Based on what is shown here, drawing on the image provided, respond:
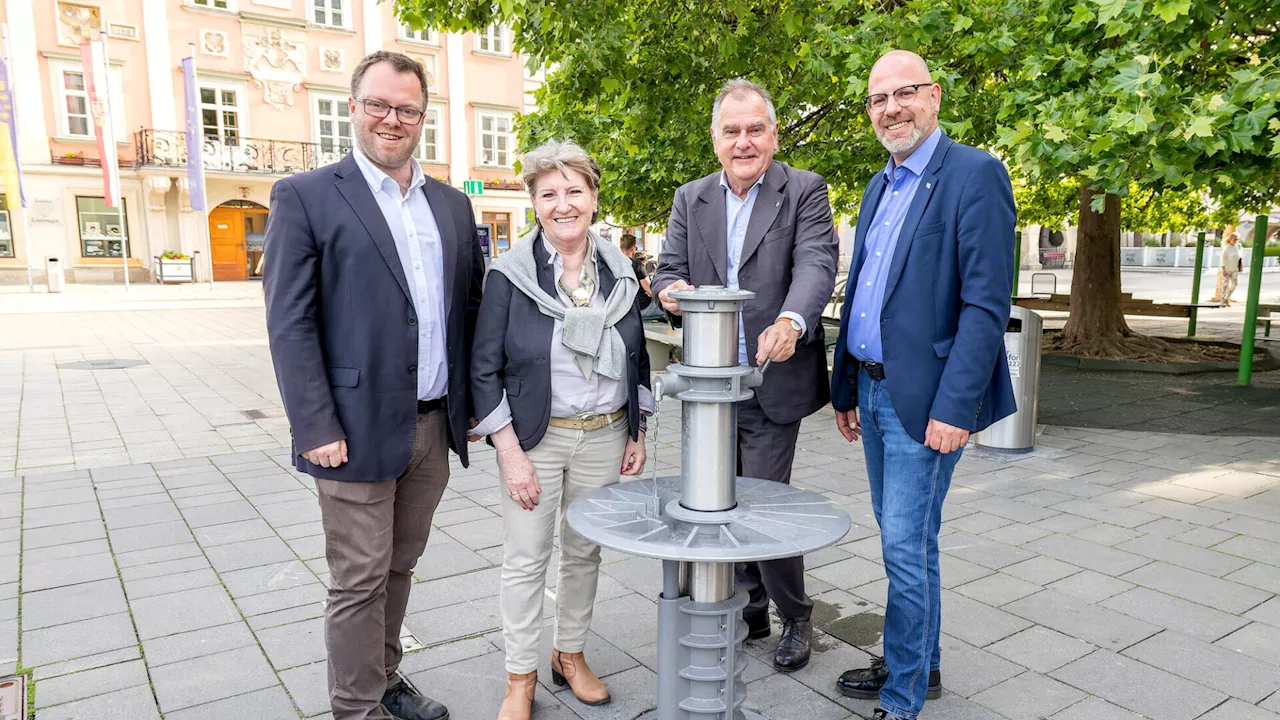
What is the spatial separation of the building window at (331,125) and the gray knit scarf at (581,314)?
29.9m

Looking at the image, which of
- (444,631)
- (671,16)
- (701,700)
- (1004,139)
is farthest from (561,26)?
(701,700)

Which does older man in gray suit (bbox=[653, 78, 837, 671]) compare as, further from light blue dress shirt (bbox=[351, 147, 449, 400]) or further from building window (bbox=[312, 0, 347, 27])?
building window (bbox=[312, 0, 347, 27])

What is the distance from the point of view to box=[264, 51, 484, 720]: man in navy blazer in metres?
2.41

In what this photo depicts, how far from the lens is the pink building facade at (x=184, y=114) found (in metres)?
26.2

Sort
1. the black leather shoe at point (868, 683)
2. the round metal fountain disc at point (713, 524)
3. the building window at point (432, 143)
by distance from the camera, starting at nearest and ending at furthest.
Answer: the round metal fountain disc at point (713, 524), the black leather shoe at point (868, 683), the building window at point (432, 143)

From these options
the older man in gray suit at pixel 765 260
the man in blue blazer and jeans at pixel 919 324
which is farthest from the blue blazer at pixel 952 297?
the older man in gray suit at pixel 765 260

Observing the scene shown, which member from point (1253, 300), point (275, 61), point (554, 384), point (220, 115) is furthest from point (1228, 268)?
point (220, 115)

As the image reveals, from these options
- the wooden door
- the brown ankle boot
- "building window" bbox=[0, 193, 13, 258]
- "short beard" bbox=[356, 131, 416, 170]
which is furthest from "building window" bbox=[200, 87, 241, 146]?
the brown ankle boot

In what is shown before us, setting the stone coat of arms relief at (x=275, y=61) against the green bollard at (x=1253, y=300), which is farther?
the stone coat of arms relief at (x=275, y=61)

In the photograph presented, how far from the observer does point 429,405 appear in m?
2.69

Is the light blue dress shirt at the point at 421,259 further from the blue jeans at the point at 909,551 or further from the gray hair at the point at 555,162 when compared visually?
the blue jeans at the point at 909,551

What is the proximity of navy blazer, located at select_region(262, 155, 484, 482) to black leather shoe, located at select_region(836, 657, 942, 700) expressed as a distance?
1.68 metres

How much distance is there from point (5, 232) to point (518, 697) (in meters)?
30.5

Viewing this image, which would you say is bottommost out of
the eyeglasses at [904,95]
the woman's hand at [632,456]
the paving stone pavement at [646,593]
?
the paving stone pavement at [646,593]
